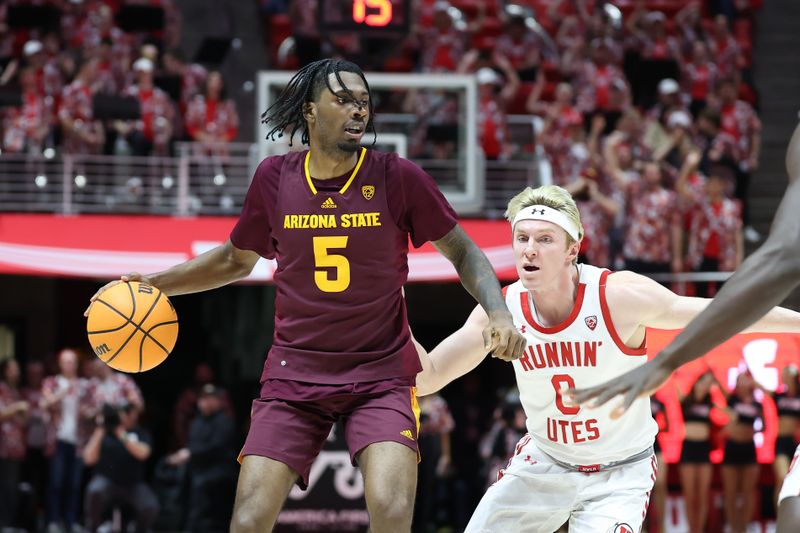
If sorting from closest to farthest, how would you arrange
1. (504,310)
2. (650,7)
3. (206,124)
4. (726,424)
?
(504,310) < (726,424) < (206,124) < (650,7)

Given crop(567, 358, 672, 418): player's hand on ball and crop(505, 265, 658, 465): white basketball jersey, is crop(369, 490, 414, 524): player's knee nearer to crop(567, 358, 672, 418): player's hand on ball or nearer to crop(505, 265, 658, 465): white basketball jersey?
crop(505, 265, 658, 465): white basketball jersey

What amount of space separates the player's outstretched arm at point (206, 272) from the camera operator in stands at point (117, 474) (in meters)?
7.25

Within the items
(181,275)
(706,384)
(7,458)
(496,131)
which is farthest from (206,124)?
(181,275)

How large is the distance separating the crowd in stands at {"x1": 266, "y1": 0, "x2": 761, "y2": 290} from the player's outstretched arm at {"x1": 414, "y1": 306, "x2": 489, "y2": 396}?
812 cm

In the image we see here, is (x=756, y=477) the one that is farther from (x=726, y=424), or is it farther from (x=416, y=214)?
(x=416, y=214)

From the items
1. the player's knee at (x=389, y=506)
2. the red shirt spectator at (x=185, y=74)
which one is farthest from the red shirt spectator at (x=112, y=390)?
the player's knee at (x=389, y=506)

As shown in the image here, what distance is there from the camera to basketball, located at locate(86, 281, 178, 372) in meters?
5.64

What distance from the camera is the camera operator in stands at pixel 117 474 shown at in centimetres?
1269

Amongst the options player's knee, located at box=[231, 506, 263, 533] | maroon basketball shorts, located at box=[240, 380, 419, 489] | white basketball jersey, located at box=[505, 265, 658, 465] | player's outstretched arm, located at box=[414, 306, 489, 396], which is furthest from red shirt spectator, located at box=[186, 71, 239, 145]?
player's knee, located at box=[231, 506, 263, 533]

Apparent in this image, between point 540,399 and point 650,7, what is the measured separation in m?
13.8

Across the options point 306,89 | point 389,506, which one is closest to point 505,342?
point 389,506

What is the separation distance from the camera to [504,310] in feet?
16.3

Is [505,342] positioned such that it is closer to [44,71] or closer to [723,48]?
[44,71]

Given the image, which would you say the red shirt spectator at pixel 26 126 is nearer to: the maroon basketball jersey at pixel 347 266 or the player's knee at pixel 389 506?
the maroon basketball jersey at pixel 347 266
